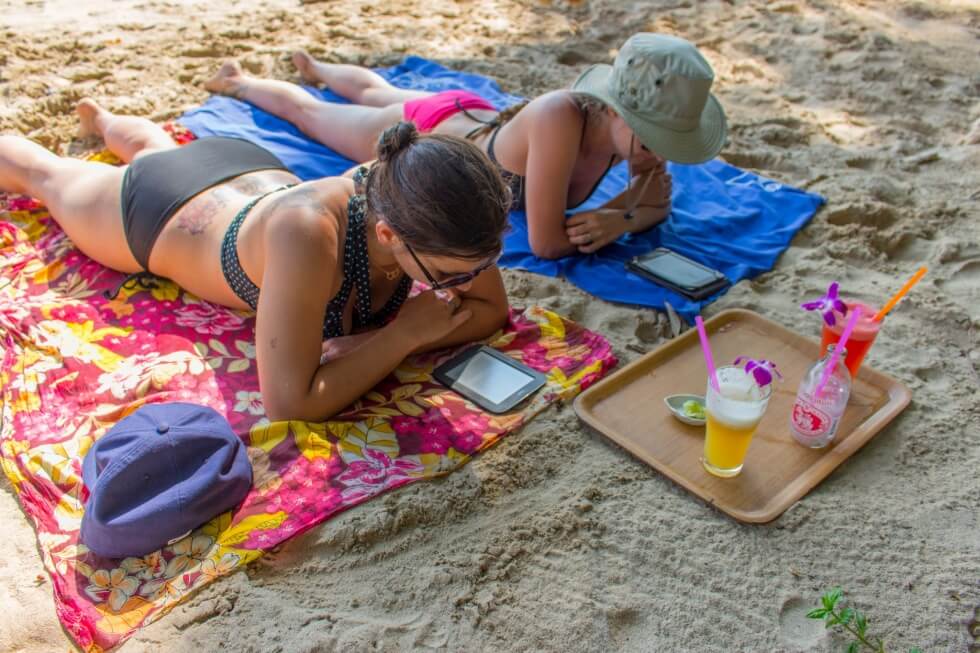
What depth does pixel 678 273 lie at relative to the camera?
265 centimetres

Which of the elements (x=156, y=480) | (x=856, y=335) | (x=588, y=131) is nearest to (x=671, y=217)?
(x=588, y=131)

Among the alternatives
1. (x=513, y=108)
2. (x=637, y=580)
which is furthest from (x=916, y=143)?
(x=637, y=580)

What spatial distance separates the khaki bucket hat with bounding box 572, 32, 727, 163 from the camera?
230cm

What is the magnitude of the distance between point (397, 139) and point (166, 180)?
1090mm

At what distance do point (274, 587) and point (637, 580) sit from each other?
32.3 inches

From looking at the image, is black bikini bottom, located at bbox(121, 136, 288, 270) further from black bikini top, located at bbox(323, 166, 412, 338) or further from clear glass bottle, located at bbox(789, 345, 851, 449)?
clear glass bottle, located at bbox(789, 345, 851, 449)

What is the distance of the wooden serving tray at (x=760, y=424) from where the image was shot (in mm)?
1811

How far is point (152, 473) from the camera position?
163 centimetres

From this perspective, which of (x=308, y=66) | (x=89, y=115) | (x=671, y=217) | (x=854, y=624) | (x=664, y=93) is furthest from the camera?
(x=308, y=66)

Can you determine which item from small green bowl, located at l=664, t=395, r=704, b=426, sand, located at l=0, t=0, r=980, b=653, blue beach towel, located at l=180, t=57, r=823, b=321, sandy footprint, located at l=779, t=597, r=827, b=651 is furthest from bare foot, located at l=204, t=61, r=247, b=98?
sandy footprint, located at l=779, t=597, r=827, b=651

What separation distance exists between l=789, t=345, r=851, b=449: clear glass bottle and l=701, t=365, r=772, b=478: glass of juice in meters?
0.18

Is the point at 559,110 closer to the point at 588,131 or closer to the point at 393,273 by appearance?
the point at 588,131

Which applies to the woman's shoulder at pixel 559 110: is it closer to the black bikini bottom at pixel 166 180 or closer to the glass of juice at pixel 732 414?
the black bikini bottom at pixel 166 180

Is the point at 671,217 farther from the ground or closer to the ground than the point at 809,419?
closer to the ground
